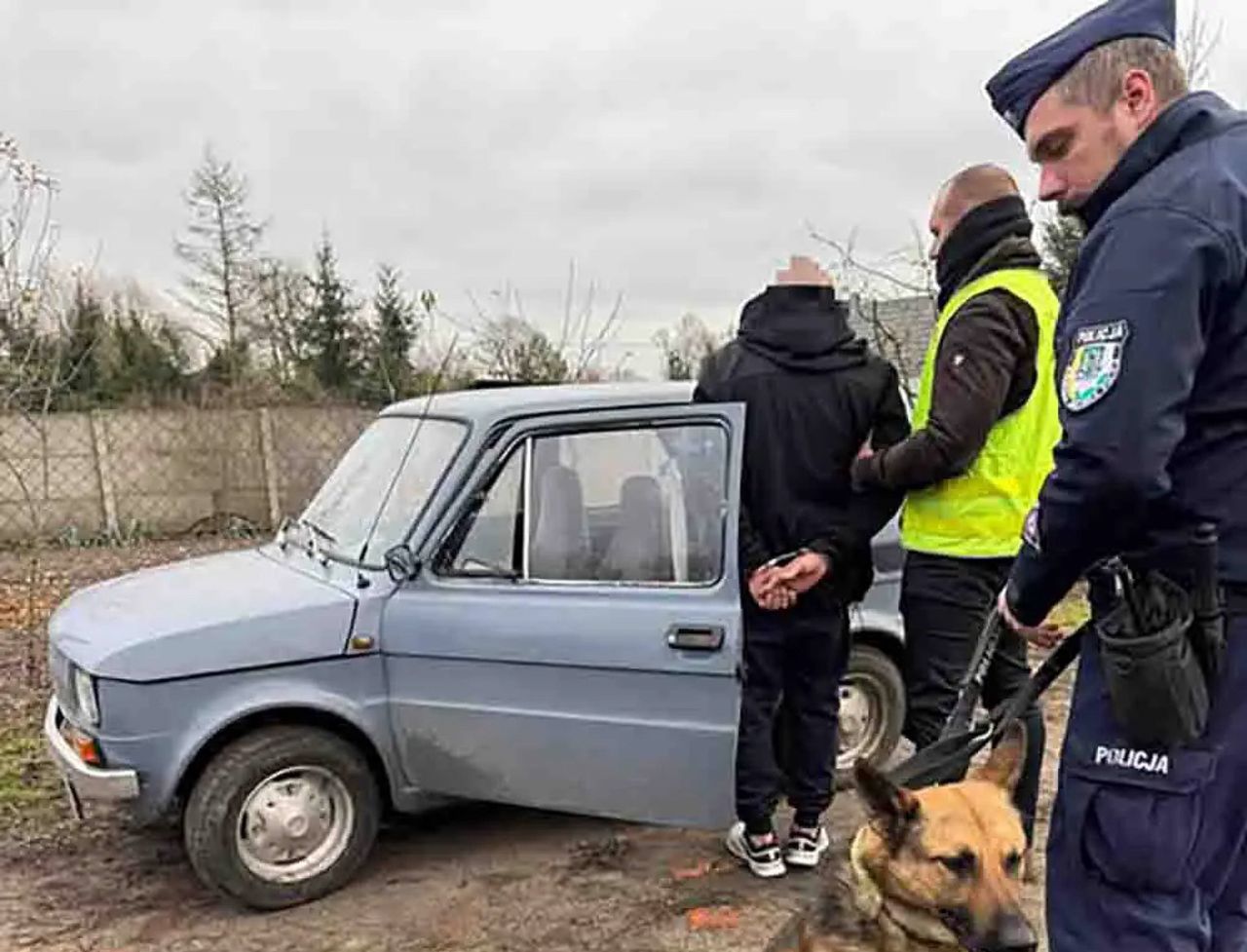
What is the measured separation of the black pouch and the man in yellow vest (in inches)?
46.3

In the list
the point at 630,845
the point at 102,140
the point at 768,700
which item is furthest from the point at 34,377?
the point at 102,140

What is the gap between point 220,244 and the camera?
72.4 feet

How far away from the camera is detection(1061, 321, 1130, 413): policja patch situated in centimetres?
186

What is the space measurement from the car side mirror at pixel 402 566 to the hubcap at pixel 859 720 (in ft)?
6.20

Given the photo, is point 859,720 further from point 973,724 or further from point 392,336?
point 392,336

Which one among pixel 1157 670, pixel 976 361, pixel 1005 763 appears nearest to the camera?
pixel 1157 670

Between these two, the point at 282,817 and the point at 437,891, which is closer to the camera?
the point at 282,817

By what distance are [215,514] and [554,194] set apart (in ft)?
20.0

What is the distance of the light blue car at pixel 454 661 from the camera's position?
3.76 metres

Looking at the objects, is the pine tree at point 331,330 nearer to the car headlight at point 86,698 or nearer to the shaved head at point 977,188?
the car headlight at point 86,698

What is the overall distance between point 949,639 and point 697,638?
2.93 feet

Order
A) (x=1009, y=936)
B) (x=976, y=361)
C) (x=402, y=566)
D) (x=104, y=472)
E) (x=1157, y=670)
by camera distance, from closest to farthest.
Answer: (x=1157, y=670)
(x=1009, y=936)
(x=976, y=361)
(x=402, y=566)
(x=104, y=472)

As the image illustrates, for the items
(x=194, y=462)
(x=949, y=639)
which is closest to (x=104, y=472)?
(x=194, y=462)

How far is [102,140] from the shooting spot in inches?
611
